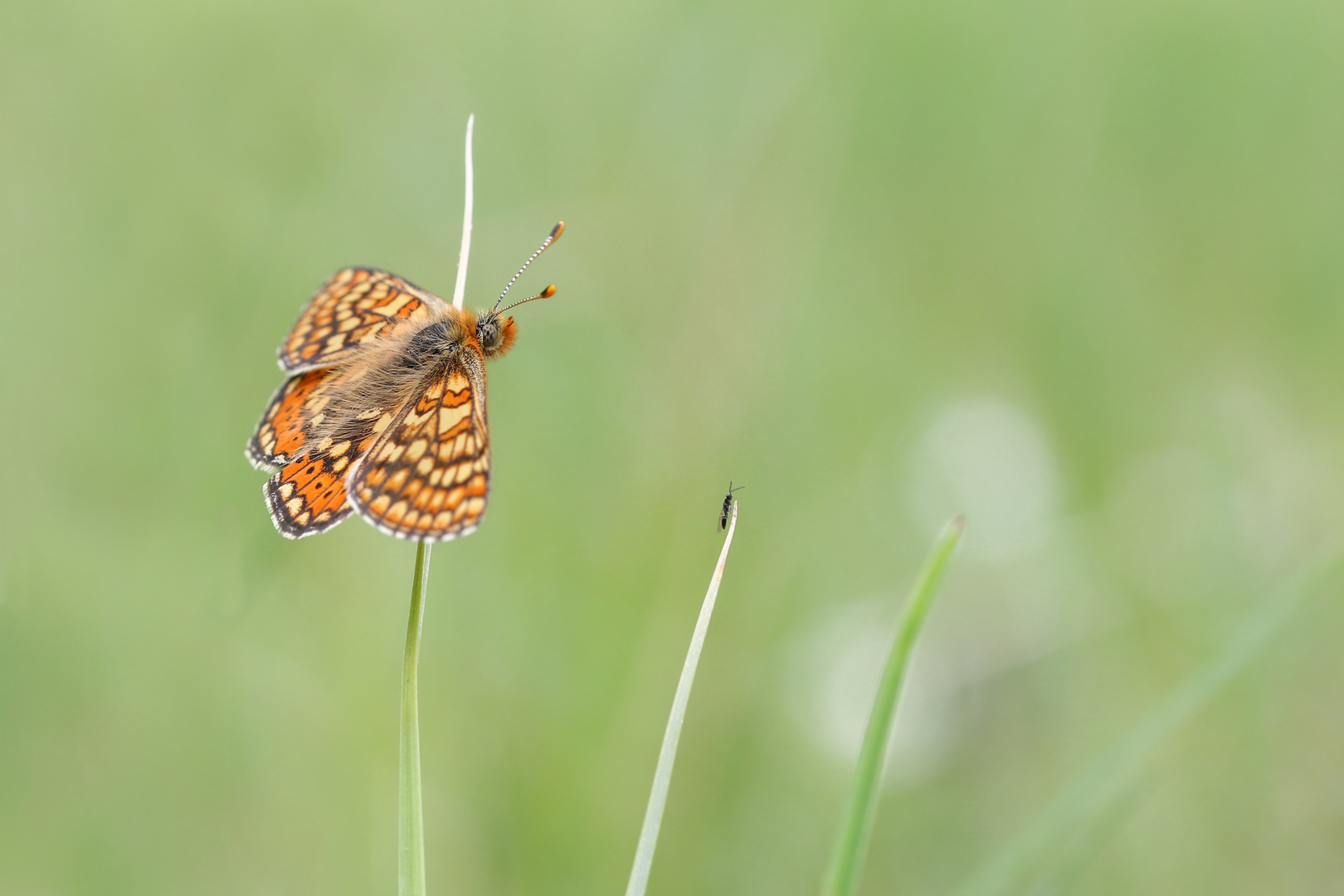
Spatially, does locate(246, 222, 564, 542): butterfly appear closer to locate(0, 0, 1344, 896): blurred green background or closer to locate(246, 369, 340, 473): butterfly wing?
locate(246, 369, 340, 473): butterfly wing

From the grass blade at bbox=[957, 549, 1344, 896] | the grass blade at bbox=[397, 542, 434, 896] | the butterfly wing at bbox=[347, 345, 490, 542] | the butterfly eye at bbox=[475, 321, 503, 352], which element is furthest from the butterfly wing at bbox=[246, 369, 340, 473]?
the grass blade at bbox=[957, 549, 1344, 896]

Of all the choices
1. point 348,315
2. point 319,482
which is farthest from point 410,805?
point 348,315

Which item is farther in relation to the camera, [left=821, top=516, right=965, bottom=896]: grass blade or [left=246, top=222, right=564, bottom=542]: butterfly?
[left=246, top=222, right=564, bottom=542]: butterfly

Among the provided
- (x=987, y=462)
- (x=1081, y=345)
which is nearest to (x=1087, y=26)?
(x=1081, y=345)

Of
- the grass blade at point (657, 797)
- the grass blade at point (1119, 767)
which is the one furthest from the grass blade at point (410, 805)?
the grass blade at point (1119, 767)

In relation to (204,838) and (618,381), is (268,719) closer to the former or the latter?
(204,838)

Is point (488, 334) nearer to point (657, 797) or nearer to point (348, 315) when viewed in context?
point (348, 315)
